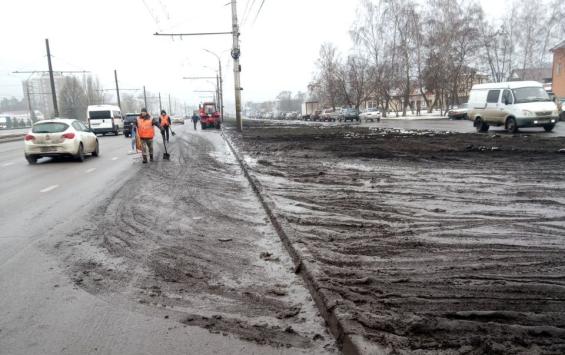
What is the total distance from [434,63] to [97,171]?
46.9 meters

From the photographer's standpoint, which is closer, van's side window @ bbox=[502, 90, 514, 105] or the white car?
the white car

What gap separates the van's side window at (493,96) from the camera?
19806 mm

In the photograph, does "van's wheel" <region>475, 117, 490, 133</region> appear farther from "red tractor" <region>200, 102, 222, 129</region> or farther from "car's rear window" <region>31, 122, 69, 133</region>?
"red tractor" <region>200, 102, 222, 129</region>

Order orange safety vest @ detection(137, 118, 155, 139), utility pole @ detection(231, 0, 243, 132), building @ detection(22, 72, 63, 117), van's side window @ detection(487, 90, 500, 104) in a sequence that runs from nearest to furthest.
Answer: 1. orange safety vest @ detection(137, 118, 155, 139)
2. van's side window @ detection(487, 90, 500, 104)
3. utility pole @ detection(231, 0, 243, 132)
4. building @ detection(22, 72, 63, 117)

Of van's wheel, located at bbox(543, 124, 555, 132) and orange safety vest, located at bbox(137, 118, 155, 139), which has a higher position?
orange safety vest, located at bbox(137, 118, 155, 139)

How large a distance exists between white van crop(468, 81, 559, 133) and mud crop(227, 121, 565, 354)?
1013 centimetres

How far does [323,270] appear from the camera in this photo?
370cm

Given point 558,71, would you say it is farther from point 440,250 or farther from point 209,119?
point 440,250

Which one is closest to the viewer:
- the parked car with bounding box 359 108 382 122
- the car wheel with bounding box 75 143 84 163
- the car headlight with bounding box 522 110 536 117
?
the car wheel with bounding box 75 143 84 163

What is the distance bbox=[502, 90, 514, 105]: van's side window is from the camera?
18922 millimetres

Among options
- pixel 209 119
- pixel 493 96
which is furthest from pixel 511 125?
pixel 209 119

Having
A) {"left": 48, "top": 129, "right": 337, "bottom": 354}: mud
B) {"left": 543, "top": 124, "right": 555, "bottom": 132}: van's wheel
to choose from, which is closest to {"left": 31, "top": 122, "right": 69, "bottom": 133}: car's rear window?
{"left": 48, "top": 129, "right": 337, "bottom": 354}: mud

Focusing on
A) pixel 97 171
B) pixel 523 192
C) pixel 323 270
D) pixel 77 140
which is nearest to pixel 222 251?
pixel 323 270

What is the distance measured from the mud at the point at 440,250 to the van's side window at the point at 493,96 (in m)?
11.6
